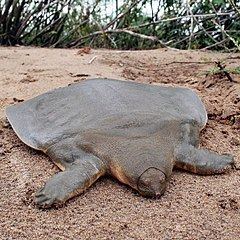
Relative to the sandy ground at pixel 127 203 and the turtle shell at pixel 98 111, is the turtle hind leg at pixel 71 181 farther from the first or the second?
the turtle shell at pixel 98 111

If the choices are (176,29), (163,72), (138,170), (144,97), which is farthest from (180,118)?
(176,29)

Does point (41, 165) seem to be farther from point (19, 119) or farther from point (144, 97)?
point (144, 97)

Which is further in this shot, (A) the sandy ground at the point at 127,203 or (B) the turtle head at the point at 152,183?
(B) the turtle head at the point at 152,183

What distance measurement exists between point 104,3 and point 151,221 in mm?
3526

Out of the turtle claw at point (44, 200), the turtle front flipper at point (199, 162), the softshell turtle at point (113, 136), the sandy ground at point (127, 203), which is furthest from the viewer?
the turtle front flipper at point (199, 162)

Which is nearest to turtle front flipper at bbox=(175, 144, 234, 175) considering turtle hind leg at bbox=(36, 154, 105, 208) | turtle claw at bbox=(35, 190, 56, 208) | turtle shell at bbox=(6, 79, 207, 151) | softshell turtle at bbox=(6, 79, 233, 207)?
softshell turtle at bbox=(6, 79, 233, 207)

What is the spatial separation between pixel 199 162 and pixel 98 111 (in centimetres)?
40

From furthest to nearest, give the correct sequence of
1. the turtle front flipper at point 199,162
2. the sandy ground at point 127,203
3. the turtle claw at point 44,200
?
the turtle front flipper at point 199,162
the turtle claw at point 44,200
the sandy ground at point 127,203

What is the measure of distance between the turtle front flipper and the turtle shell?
0.48 ft

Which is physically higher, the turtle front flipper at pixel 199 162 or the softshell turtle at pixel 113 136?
the softshell turtle at pixel 113 136

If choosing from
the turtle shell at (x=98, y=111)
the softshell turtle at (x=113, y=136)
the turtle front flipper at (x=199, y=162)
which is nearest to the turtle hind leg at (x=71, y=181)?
the softshell turtle at (x=113, y=136)

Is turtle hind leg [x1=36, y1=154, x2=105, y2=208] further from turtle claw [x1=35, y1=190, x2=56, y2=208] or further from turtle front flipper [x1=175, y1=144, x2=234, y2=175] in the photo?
turtle front flipper [x1=175, y1=144, x2=234, y2=175]

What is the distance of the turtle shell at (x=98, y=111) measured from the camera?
73.0 inches

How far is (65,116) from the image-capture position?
199cm
